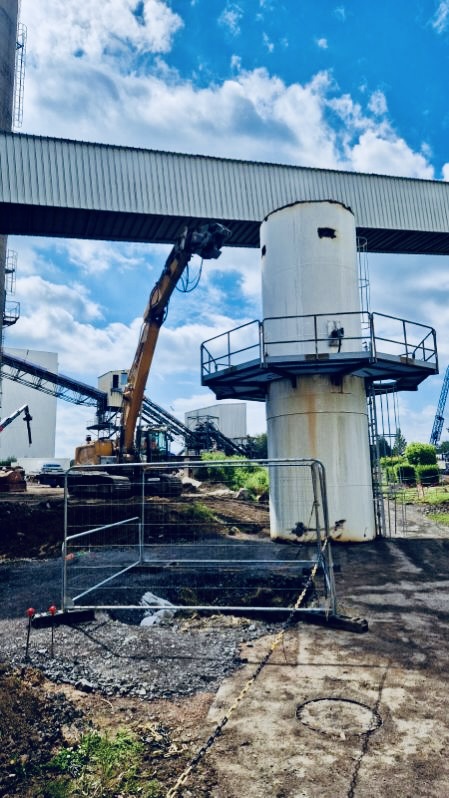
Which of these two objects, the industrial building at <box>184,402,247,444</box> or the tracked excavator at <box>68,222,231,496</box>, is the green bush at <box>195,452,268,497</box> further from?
the industrial building at <box>184,402,247,444</box>

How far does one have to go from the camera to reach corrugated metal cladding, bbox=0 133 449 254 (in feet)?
54.0

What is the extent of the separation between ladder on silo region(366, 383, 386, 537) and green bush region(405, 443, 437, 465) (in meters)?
20.6

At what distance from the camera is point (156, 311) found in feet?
59.3

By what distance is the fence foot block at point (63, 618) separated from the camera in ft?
22.6

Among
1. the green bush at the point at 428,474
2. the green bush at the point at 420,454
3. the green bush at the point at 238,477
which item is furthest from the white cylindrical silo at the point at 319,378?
the green bush at the point at 420,454

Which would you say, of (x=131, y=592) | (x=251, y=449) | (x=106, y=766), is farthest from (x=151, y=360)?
(x=251, y=449)

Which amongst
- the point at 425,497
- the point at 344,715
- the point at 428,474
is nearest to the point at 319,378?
the point at 344,715

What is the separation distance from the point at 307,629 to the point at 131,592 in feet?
10.8

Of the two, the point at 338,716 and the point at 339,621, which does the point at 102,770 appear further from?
the point at 339,621

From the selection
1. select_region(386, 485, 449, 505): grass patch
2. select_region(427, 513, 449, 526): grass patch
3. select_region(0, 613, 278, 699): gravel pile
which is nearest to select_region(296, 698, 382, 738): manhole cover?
select_region(0, 613, 278, 699): gravel pile

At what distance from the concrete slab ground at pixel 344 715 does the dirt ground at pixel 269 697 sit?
0.01 metres

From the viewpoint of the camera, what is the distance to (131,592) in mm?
8672

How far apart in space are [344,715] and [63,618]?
4.10 m

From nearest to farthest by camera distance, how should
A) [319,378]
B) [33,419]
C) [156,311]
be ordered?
[319,378] → [156,311] → [33,419]
